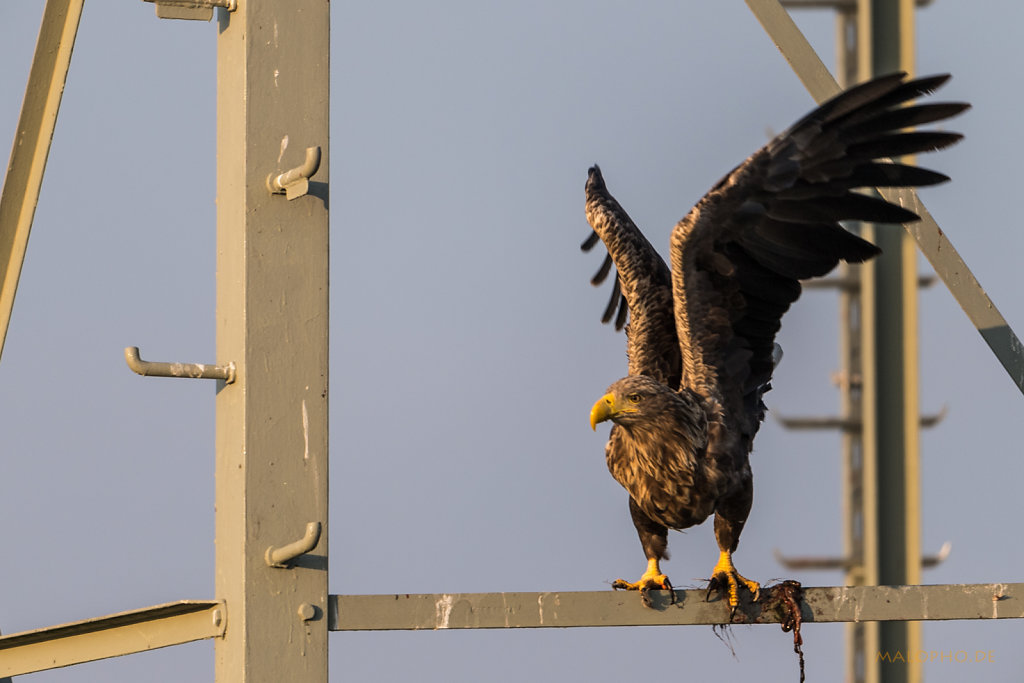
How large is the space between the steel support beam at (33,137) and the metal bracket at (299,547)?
141 centimetres

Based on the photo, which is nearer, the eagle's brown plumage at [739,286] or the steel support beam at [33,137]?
the steel support beam at [33,137]

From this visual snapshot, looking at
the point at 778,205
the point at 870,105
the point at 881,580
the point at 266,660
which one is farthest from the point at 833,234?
the point at 881,580

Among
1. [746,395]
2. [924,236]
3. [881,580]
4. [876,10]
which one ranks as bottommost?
[881,580]

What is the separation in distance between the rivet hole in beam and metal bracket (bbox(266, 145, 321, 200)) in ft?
6.01

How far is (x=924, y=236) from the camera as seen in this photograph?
485 centimetres

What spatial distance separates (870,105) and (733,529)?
1.66 metres

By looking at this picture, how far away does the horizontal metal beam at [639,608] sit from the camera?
12.2 feet

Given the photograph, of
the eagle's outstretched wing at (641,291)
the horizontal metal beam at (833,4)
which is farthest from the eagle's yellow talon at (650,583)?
the horizontal metal beam at (833,4)

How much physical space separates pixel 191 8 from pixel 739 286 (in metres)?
2.54

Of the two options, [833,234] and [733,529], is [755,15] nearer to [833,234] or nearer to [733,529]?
[833,234]

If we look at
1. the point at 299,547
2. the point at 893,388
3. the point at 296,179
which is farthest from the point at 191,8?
the point at 893,388

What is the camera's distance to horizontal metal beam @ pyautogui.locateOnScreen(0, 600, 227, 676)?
11.9 feet

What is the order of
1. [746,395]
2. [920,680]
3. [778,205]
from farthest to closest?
[920,680] < [746,395] < [778,205]

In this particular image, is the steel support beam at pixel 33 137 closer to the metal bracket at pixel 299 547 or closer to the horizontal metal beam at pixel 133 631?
the horizontal metal beam at pixel 133 631
